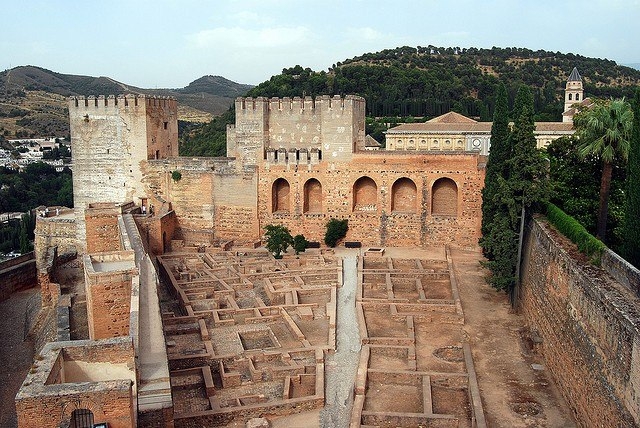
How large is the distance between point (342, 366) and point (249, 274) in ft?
23.4

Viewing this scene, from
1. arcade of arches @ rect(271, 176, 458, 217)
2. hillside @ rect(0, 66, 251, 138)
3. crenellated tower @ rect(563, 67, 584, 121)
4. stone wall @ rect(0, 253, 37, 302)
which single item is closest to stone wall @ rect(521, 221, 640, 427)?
arcade of arches @ rect(271, 176, 458, 217)

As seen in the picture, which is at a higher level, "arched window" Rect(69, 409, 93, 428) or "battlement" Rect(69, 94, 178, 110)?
"battlement" Rect(69, 94, 178, 110)

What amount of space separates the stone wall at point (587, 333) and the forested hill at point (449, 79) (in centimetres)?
3199

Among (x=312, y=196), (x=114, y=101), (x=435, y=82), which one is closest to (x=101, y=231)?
(x=114, y=101)

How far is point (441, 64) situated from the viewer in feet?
285

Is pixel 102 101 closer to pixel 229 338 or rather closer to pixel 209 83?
pixel 229 338

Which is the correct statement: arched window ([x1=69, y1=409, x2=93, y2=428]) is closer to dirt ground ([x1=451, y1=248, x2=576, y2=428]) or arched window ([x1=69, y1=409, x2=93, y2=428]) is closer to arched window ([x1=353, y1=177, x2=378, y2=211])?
dirt ground ([x1=451, y1=248, x2=576, y2=428])

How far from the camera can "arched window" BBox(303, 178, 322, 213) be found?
23875mm

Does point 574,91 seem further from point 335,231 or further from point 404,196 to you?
point 335,231

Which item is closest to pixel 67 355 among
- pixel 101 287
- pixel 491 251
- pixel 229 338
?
pixel 101 287

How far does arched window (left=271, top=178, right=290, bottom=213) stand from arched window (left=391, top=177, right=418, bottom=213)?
13.6 ft

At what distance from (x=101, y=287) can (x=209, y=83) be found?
13430 centimetres

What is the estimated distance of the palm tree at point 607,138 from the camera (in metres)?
14.7

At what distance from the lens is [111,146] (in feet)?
78.8
